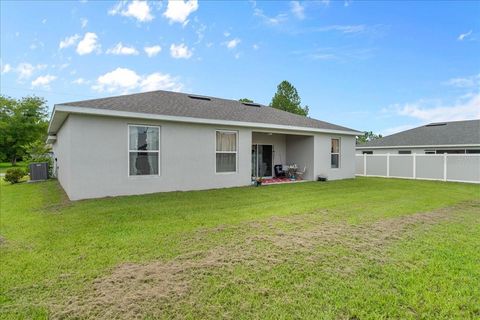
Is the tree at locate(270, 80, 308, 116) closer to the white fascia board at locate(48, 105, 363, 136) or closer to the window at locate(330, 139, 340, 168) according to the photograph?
the window at locate(330, 139, 340, 168)

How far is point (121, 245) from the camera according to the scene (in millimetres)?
4613

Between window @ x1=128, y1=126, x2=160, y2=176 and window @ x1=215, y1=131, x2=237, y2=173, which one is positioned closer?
window @ x1=128, y1=126, x2=160, y2=176

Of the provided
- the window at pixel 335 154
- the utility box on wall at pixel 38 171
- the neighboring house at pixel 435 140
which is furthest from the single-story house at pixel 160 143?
the neighboring house at pixel 435 140

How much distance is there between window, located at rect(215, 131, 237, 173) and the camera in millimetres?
11719

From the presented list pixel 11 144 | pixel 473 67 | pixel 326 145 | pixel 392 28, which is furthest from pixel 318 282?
pixel 11 144

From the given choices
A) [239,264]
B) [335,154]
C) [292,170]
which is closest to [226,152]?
[292,170]

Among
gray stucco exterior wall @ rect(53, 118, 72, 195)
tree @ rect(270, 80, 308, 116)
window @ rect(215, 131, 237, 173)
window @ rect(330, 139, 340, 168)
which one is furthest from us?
tree @ rect(270, 80, 308, 116)

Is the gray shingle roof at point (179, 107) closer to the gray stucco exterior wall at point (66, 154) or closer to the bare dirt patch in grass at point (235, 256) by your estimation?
the gray stucco exterior wall at point (66, 154)

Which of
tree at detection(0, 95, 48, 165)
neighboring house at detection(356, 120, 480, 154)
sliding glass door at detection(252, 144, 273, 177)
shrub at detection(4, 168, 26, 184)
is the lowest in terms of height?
shrub at detection(4, 168, 26, 184)

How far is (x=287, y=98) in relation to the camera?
3431cm

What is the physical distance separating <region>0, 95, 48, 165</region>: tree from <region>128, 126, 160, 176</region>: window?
34.9 metres

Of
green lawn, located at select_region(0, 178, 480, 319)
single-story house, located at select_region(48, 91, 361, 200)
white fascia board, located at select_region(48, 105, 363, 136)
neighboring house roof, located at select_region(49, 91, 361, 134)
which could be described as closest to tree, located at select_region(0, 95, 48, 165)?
neighboring house roof, located at select_region(49, 91, 361, 134)

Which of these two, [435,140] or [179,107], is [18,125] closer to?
[179,107]

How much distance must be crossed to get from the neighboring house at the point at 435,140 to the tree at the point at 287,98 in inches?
447
